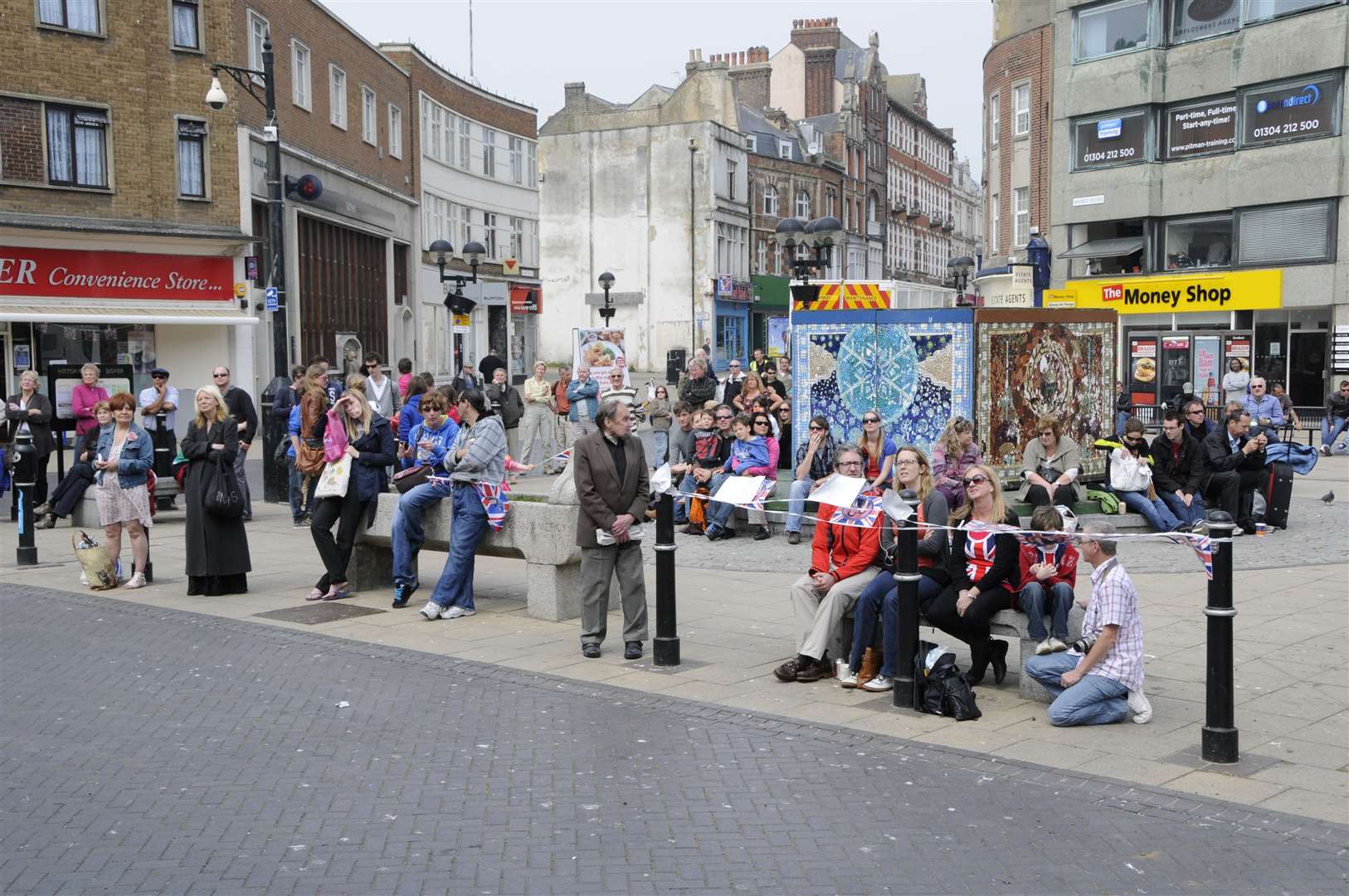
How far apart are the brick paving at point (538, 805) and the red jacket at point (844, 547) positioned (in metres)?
1.28

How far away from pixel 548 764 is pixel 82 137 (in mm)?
24605

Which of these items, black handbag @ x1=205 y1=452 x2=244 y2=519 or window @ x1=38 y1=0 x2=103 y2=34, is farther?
window @ x1=38 y1=0 x2=103 y2=34

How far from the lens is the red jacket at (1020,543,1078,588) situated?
782cm

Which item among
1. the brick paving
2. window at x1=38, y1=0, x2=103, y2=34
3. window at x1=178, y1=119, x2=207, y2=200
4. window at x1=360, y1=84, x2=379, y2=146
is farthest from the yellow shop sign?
the brick paving

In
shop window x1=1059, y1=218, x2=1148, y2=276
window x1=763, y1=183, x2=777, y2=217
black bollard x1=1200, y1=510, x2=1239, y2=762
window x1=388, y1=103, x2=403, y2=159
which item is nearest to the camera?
black bollard x1=1200, y1=510, x2=1239, y2=762

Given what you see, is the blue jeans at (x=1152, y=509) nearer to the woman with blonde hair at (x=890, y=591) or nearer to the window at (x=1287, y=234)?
the woman with blonde hair at (x=890, y=591)

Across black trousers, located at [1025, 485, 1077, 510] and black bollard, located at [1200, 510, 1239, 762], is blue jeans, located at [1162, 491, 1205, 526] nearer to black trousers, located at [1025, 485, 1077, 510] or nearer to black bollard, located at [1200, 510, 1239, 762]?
black trousers, located at [1025, 485, 1077, 510]

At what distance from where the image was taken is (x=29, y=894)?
17.1 ft

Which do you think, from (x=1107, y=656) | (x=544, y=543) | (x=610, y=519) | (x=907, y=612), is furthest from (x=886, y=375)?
(x=1107, y=656)

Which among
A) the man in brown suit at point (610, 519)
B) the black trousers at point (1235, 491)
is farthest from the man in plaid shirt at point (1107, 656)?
the black trousers at point (1235, 491)

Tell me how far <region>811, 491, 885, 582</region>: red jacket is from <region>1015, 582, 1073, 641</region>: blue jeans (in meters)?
1.01

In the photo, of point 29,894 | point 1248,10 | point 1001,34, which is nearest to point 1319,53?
point 1248,10

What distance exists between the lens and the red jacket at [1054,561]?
782 cm

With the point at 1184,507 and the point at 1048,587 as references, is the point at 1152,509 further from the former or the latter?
the point at 1048,587
